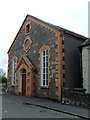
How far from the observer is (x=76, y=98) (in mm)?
10227

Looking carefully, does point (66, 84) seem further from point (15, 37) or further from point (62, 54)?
point (15, 37)

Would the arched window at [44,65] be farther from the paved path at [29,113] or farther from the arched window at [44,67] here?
the paved path at [29,113]

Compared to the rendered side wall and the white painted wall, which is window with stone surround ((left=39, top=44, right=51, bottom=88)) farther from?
the white painted wall

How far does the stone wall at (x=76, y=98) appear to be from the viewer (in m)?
9.52

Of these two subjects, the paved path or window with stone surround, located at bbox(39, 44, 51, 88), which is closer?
the paved path

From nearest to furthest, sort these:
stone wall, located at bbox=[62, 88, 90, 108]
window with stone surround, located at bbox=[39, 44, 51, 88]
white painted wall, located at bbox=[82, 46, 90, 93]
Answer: stone wall, located at bbox=[62, 88, 90, 108]
white painted wall, located at bbox=[82, 46, 90, 93]
window with stone surround, located at bbox=[39, 44, 51, 88]

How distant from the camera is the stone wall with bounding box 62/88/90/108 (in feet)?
31.2

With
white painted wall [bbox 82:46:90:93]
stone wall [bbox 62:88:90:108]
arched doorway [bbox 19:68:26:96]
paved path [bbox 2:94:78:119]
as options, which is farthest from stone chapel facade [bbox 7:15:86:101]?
paved path [bbox 2:94:78:119]

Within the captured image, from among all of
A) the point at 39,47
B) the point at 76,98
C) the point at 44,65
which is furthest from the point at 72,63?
the point at 76,98

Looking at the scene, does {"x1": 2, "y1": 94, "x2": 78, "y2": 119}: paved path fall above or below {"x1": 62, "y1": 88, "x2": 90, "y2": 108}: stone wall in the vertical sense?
below

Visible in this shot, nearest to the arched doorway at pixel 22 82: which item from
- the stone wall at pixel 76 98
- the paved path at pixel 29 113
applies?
the stone wall at pixel 76 98

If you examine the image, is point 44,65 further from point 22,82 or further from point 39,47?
point 22,82

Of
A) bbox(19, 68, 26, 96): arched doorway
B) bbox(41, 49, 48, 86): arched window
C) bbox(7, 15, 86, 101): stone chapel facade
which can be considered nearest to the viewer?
bbox(7, 15, 86, 101): stone chapel facade

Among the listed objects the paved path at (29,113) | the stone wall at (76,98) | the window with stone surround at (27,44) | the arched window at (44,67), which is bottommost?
the paved path at (29,113)
